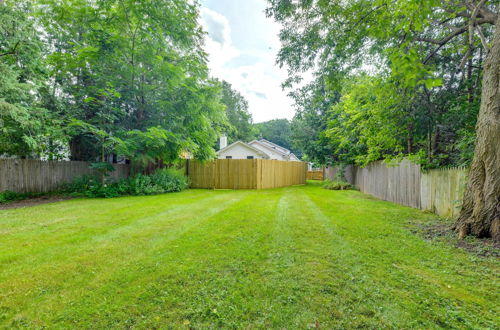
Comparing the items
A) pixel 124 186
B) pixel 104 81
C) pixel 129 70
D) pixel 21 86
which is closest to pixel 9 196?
pixel 124 186

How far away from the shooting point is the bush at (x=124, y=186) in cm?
859

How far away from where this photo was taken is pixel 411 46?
415cm

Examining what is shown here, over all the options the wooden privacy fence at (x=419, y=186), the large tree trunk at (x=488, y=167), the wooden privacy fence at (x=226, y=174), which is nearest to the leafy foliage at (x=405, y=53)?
the wooden privacy fence at (x=419, y=186)

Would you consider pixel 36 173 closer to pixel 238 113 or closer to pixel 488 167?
pixel 488 167

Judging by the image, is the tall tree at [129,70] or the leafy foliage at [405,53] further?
the tall tree at [129,70]

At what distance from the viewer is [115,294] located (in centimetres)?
205

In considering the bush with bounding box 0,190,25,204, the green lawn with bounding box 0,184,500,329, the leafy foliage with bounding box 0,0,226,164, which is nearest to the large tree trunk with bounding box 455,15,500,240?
the green lawn with bounding box 0,184,500,329

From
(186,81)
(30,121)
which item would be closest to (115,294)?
(30,121)

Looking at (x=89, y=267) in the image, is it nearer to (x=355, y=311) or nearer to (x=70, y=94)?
(x=355, y=311)

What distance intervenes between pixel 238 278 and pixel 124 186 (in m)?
8.54

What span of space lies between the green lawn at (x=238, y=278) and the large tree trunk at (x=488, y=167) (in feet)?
2.94

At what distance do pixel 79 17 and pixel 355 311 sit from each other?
37.6ft

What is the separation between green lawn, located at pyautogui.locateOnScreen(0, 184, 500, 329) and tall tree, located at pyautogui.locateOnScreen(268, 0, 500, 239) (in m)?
1.22

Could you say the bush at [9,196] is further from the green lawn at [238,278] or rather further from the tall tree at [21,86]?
the green lawn at [238,278]
